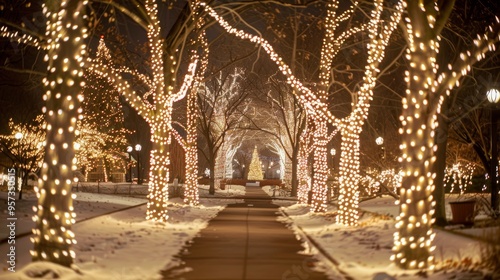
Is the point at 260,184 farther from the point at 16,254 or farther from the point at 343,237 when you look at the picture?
the point at 16,254

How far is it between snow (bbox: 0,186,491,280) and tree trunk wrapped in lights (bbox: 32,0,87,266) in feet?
1.96

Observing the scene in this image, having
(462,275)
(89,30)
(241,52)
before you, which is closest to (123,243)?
(89,30)

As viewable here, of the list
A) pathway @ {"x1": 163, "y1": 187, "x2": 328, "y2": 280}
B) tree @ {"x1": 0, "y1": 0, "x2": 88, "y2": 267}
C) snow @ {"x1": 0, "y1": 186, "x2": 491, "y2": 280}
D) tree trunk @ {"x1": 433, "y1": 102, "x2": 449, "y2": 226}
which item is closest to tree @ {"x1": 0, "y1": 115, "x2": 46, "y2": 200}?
snow @ {"x1": 0, "y1": 186, "x2": 491, "y2": 280}

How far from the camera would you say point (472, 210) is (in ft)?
70.4

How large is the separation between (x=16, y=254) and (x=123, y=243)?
4.39 meters

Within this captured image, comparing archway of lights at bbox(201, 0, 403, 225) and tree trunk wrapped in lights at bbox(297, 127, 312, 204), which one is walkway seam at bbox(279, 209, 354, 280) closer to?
archway of lights at bbox(201, 0, 403, 225)

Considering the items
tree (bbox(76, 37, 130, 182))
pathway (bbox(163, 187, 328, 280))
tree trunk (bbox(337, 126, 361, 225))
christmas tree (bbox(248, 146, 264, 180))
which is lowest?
pathway (bbox(163, 187, 328, 280))

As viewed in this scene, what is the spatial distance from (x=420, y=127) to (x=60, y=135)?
634 cm

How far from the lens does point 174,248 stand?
16.4m

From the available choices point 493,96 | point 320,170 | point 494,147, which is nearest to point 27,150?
point 320,170

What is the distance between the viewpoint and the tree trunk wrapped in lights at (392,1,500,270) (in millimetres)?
12555

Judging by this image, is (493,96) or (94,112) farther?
(94,112)

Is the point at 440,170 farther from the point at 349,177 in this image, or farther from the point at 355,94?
the point at 355,94

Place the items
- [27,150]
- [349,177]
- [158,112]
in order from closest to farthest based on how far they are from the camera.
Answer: [349,177]
[158,112]
[27,150]
